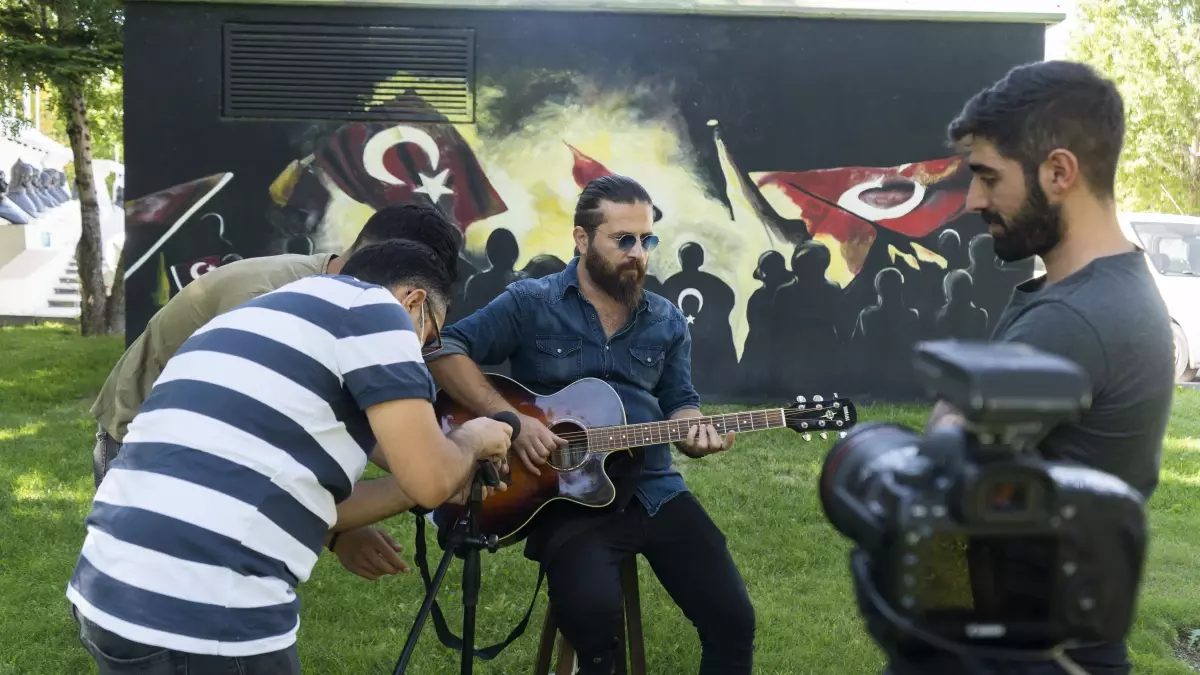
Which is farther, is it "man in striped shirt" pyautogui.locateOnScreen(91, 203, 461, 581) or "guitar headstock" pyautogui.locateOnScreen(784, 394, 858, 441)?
"guitar headstock" pyautogui.locateOnScreen(784, 394, 858, 441)

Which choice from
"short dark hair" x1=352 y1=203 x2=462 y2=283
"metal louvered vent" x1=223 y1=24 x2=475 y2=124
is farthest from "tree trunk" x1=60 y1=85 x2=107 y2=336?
"short dark hair" x1=352 y1=203 x2=462 y2=283

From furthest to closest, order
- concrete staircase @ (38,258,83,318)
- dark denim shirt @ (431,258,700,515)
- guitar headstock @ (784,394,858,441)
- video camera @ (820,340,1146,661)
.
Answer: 1. concrete staircase @ (38,258,83,318)
2. guitar headstock @ (784,394,858,441)
3. dark denim shirt @ (431,258,700,515)
4. video camera @ (820,340,1146,661)

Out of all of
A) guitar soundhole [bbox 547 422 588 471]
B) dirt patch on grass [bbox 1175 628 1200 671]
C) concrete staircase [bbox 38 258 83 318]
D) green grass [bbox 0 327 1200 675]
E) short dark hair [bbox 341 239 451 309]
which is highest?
short dark hair [bbox 341 239 451 309]

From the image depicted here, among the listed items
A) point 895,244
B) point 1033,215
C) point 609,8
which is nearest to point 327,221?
point 609,8

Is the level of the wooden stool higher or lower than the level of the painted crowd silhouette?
lower

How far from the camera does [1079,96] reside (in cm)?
175

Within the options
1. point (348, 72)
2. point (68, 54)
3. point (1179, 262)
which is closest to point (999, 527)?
point (348, 72)

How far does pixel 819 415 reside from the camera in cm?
368

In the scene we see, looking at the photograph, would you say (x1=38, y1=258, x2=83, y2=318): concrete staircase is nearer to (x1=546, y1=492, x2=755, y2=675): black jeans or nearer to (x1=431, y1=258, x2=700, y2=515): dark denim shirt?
(x1=431, y1=258, x2=700, y2=515): dark denim shirt

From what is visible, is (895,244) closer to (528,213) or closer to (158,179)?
(528,213)

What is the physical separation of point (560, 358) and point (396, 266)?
4.29 ft

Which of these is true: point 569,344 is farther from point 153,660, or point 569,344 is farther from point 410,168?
point 410,168

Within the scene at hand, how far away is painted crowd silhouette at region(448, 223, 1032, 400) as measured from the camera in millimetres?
8453

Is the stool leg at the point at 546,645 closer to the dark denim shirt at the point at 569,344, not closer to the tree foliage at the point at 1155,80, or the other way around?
the dark denim shirt at the point at 569,344
